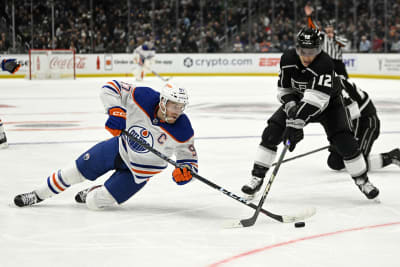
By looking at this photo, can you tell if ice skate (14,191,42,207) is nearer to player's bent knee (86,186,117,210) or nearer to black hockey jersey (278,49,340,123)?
player's bent knee (86,186,117,210)

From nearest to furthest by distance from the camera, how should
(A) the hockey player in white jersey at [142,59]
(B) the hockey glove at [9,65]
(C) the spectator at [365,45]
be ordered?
(B) the hockey glove at [9,65] < (A) the hockey player in white jersey at [142,59] < (C) the spectator at [365,45]

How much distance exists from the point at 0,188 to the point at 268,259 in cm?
225

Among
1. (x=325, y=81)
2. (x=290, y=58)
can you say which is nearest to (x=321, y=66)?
(x=325, y=81)

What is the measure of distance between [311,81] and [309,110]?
6.9 inches

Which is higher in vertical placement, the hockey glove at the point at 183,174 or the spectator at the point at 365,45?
the hockey glove at the point at 183,174

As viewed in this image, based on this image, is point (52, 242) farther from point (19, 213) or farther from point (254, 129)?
point (254, 129)

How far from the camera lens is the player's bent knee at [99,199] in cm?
355

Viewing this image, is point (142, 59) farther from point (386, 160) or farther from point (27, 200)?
→ point (27, 200)

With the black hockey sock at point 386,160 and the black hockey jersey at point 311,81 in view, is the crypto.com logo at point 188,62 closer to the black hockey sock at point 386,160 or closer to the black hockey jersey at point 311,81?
the black hockey sock at point 386,160

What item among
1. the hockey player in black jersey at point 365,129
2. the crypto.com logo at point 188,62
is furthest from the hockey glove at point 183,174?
the crypto.com logo at point 188,62

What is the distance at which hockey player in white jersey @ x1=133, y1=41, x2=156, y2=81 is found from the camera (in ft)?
56.1

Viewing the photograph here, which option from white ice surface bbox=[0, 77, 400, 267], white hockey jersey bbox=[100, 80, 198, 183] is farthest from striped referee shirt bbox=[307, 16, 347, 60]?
white hockey jersey bbox=[100, 80, 198, 183]

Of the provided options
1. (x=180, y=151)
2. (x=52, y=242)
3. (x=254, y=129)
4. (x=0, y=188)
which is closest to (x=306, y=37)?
(x=180, y=151)

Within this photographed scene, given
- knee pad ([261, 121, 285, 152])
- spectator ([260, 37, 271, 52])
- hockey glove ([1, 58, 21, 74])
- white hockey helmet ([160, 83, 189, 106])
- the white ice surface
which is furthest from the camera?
spectator ([260, 37, 271, 52])
